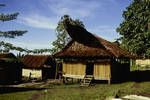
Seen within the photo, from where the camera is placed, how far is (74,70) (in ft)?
116

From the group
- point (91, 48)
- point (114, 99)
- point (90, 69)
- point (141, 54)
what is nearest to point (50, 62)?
point (90, 69)

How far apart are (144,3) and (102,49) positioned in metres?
23.7

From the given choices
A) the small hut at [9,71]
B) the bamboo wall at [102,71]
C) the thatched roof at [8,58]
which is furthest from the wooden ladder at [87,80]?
the small hut at [9,71]

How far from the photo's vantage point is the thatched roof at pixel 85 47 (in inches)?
1304

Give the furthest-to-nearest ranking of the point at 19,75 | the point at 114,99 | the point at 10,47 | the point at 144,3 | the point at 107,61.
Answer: the point at 144,3, the point at 19,75, the point at 107,61, the point at 10,47, the point at 114,99

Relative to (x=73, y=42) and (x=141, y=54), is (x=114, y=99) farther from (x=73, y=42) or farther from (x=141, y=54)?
(x=141, y=54)

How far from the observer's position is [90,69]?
37.8 meters

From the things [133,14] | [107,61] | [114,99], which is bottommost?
[114,99]

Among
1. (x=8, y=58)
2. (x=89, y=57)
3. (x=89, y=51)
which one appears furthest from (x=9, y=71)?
(x=89, y=51)

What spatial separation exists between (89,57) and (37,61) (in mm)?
13924

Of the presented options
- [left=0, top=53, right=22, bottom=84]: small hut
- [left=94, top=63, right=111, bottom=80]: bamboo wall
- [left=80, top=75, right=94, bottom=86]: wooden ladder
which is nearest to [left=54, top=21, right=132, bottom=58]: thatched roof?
[left=94, top=63, right=111, bottom=80]: bamboo wall

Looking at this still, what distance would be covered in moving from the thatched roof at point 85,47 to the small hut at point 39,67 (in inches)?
370

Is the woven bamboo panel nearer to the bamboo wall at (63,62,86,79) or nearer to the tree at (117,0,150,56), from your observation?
the bamboo wall at (63,62,86,79)

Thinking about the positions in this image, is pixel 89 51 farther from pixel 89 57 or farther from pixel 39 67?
pixel 39 67
